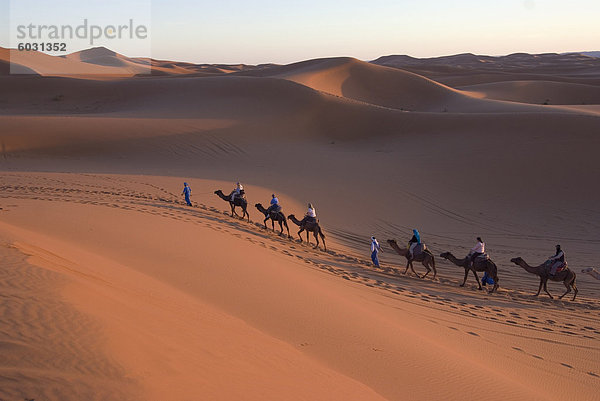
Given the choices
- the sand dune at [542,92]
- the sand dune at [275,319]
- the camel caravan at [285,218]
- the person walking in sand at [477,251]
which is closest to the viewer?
the sand dune at [275,319]

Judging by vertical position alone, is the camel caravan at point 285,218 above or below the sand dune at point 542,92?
below

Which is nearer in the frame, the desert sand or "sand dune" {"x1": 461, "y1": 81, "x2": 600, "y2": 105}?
the desert sand

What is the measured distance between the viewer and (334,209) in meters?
21.4

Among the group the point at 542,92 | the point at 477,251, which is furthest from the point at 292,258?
the point at 542,92

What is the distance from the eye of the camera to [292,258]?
13.5 meters

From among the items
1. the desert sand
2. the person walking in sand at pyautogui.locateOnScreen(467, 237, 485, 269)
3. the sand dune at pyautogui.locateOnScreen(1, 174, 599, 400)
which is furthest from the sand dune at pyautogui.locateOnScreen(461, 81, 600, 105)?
the sand dune at pyautogui.locateOnScreen(1, 174, 599, 400)

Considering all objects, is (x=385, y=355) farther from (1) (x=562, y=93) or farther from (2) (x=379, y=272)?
(1) (x=562, y=93)

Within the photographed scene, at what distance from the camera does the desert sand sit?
559 centimetres

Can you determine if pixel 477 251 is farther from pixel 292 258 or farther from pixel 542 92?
pixel 542 92

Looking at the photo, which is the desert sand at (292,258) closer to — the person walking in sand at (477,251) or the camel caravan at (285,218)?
the camel caravan at (285,218)

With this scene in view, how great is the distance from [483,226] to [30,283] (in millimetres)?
17374

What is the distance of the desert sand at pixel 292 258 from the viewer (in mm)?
5590

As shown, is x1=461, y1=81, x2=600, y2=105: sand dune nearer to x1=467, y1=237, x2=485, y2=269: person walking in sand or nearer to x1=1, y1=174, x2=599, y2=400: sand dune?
x1=467, y1=237, x2=485, y2=269: person walking in sand

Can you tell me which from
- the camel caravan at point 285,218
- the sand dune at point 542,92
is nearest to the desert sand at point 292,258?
the camel caravan at point 285,218
